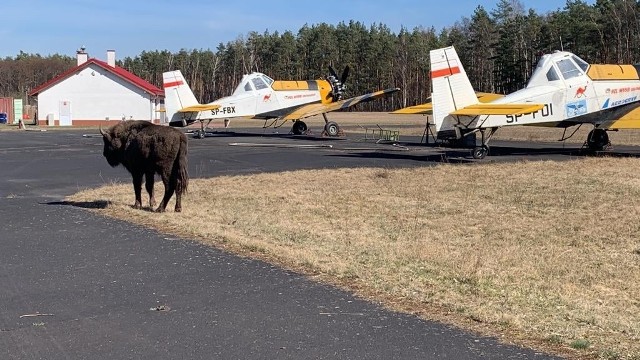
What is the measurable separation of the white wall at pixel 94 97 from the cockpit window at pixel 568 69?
43354 millimetres

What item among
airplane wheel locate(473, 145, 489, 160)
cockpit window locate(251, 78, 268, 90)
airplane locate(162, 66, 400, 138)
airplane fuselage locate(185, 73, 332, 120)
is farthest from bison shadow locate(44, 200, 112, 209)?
cockpit window locate(251, 78, 268, 90)

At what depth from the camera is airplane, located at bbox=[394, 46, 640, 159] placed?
2419cm

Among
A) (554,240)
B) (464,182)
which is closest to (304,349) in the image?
(554,240)

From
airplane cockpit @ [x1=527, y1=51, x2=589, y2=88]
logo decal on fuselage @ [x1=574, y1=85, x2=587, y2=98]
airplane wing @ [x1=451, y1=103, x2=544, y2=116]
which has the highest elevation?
airplane cockpit @ [x1=527, y1=51, x2=589, y2=88]

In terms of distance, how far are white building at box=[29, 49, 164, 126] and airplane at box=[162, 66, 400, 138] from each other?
23.0 metres

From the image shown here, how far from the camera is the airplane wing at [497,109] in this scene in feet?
76.2

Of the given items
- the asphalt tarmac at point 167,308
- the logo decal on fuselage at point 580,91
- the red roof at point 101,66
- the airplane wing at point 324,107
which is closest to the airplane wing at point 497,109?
the logo decal on fuselage at point 580,91

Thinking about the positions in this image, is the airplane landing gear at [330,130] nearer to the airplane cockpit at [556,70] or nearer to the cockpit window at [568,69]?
the airplane cockpit at [556,70]

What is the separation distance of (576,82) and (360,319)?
21.3 meters

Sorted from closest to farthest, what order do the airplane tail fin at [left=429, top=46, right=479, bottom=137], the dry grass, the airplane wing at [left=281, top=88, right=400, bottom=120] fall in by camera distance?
the dry grass, the airplane tail fin at [left=429, top=46, right=479, bottom=137], the airplane wing at [left=281, top=88, right=400, bottom=120]

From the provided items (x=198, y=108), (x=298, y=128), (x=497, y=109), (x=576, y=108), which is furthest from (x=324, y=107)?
(x=497, y=109)

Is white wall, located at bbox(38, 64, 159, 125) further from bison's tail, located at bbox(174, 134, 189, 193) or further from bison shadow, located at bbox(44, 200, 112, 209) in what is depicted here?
bison's tail, located at bbox(174, 134, 189, 193)

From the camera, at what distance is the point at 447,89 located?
24156mm

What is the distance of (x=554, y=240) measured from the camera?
12062 mm
